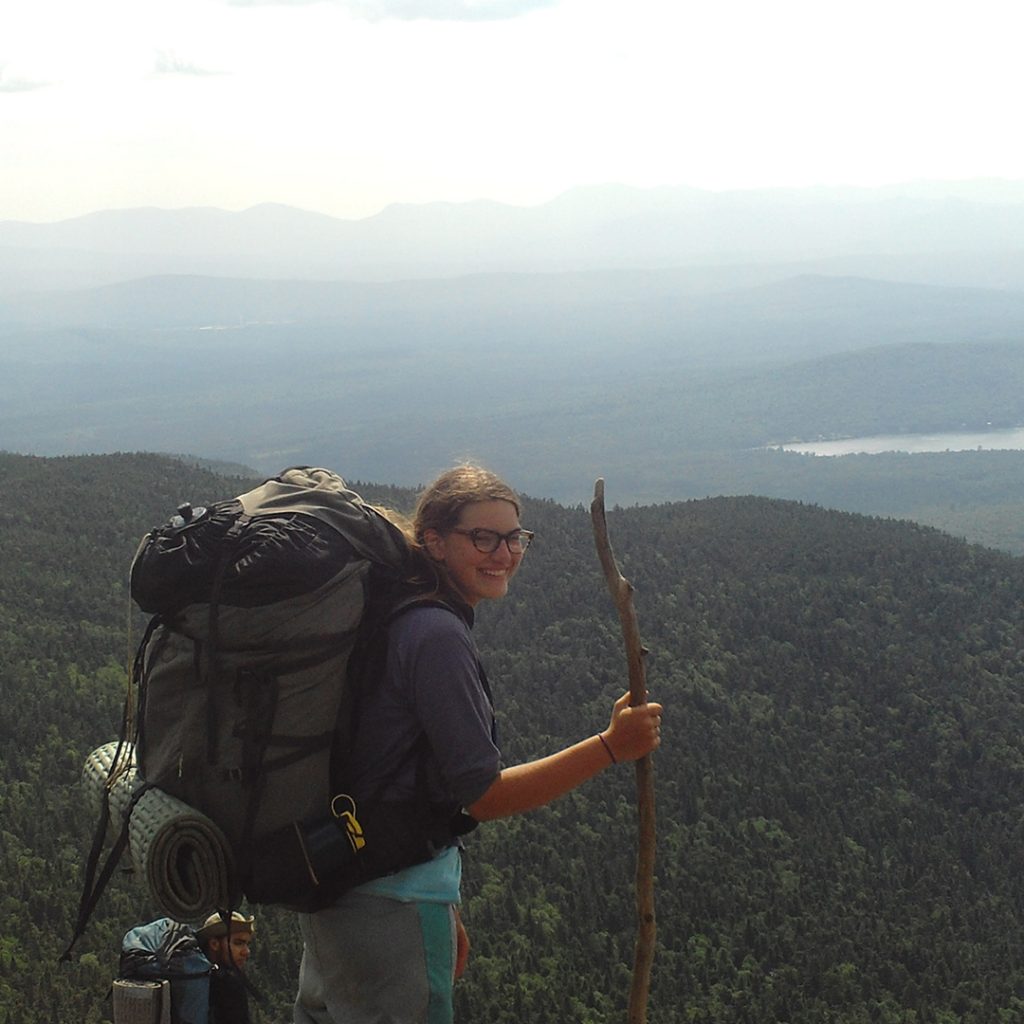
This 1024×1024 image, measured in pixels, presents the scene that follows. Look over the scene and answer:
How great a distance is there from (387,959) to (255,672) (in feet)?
4.53

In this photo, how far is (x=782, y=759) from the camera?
2142 inches

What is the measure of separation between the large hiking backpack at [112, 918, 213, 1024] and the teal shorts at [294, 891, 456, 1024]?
4.68 feet

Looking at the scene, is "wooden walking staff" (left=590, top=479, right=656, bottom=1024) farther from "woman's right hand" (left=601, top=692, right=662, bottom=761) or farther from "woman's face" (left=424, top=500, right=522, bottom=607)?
"woman's face" (left=424, top=500, right=522, bottom=607)

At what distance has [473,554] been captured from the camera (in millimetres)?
6176

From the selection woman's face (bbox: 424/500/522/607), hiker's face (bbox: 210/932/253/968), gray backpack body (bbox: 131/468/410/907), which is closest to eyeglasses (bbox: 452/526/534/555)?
woman's face (bbox: 424/500/522/607)

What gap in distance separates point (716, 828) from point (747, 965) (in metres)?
8.35

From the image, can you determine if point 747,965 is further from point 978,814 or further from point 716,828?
point 978,814

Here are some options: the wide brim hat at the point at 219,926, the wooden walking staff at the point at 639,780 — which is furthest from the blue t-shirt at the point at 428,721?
the wide brim hat at the point at 219,926

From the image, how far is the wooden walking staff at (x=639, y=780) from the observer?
6.07m

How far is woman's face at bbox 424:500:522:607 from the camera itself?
6.18 meters

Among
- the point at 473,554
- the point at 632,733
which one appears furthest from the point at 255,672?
the point at 632,733

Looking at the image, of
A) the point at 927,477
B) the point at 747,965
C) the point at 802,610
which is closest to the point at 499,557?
the point at 747,965

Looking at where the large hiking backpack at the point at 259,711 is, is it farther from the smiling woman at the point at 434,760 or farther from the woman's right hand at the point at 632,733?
the woman's right hand at the point at 632,733

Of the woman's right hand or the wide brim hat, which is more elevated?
the woman's right hand
